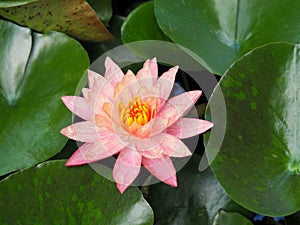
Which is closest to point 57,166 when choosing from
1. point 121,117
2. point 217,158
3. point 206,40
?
point 121,117

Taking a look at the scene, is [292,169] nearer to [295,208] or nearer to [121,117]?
[295,208]

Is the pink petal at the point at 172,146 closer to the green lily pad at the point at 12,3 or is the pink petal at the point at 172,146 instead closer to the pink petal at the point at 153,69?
the pink petal at the point at 153,69

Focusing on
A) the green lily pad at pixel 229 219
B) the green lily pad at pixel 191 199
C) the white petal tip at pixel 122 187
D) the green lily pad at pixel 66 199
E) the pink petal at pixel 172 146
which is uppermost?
the pink petal at pixel 172 146

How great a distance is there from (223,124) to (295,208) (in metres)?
0.17

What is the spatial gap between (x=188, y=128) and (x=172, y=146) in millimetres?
47

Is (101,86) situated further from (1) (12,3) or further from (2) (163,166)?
(1) (12,3)

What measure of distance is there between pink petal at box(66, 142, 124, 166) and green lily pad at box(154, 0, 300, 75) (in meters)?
0.28

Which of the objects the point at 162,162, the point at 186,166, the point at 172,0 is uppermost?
the point at 172,0

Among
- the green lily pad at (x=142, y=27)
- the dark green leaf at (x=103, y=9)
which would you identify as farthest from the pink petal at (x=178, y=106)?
the dark green leaf at (x=103, y=9)

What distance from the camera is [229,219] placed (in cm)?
83

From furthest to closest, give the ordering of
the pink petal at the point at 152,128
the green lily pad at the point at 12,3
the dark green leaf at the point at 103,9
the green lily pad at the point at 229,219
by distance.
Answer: the dark green leaf at the point at 103,9 → the green lily pad at the point at 12,3 → the green lily pad at the point at 229,219 → the pink petal at the point at 152,128

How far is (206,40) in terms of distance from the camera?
958mm

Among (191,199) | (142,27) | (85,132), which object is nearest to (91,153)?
(85,132)

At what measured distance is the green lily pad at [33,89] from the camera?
879mm
